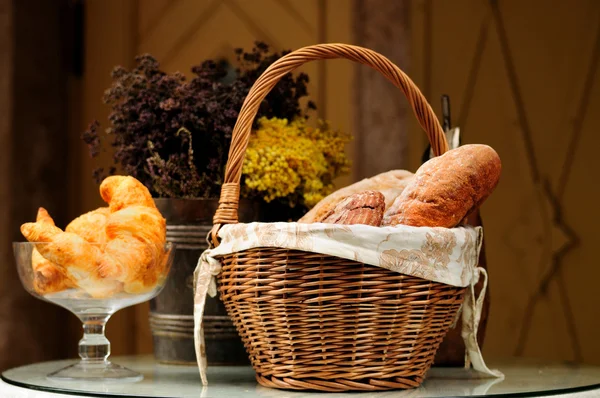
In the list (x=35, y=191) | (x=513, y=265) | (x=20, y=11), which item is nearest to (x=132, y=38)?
(x=20, y=11)

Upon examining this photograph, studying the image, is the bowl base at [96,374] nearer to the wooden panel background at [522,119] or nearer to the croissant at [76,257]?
the croissant at [76,257]

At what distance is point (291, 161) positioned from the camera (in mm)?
1479

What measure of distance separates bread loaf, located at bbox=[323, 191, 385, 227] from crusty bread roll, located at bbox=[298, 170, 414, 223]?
8cm

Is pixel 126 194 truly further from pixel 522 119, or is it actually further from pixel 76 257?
pixel 522 119

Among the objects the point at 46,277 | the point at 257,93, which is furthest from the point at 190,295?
the point at 257,93

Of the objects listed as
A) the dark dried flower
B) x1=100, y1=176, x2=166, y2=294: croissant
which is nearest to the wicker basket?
x1=100, y1=176, x2=166, y2=294: croissant

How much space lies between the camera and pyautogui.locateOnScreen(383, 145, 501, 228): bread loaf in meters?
1.11

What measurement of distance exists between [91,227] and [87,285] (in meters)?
0.09

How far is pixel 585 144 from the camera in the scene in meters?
2.10

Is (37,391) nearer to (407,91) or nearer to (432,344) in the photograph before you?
(432,344)

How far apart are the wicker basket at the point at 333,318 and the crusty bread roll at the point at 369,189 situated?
15cm

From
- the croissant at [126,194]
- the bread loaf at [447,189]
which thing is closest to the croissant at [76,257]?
the croissant at [126,194]

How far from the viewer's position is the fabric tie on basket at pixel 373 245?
104cm

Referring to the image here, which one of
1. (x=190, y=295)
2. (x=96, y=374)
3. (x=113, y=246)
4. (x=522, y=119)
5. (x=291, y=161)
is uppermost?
(x=522, y=119)
